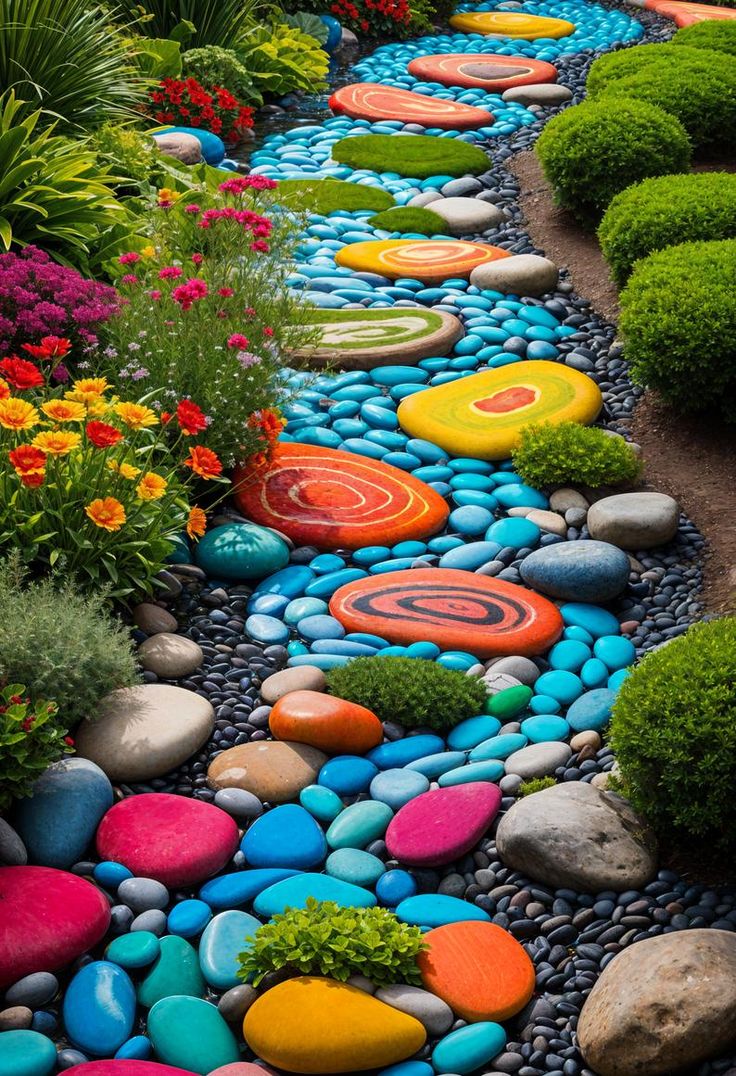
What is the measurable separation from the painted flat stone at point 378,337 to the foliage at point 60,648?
263 cm

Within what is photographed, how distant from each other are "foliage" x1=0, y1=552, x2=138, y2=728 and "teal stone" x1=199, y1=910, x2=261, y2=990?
0.84 m

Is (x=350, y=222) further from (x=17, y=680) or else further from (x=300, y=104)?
Answer: (x=17, y=680)

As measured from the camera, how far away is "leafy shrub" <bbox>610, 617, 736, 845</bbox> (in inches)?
138

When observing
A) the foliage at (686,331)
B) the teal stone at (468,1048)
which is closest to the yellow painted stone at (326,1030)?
the teal stone at (468,1048)

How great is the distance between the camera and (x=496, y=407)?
622 cm

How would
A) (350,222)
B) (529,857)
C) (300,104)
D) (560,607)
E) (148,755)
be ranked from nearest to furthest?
(529,857)
(148,755)
(560,607)
(350,222)
(300,104)

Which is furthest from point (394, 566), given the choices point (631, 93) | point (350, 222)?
point (631, 93)

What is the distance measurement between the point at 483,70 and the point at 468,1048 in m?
9.91

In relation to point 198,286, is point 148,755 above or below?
below

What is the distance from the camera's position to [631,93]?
8828 millimetres

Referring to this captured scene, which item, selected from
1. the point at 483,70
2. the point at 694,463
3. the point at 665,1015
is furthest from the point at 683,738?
the point at 483,70

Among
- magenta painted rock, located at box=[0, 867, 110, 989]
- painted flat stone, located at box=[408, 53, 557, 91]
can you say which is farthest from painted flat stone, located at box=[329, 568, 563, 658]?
painted flat stone, located at box=[408, 53, 557, 91]

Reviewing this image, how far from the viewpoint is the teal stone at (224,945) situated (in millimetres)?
3391

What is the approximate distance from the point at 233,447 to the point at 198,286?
2.26ft
